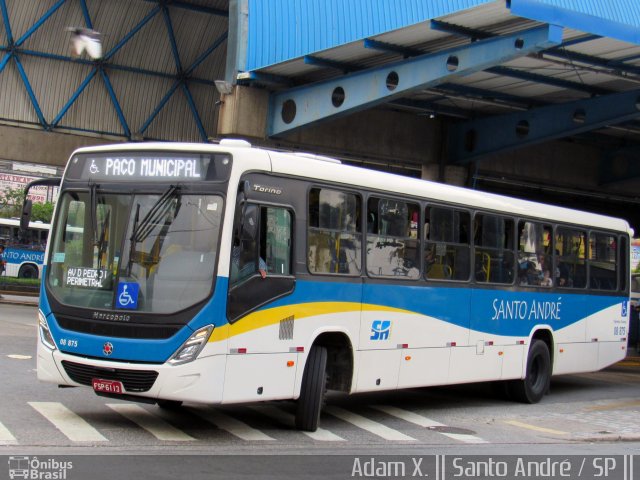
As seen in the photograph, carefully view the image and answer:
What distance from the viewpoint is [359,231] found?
1199cm

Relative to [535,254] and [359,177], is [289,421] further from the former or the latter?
[535,254]

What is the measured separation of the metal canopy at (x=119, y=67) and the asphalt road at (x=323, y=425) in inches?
550

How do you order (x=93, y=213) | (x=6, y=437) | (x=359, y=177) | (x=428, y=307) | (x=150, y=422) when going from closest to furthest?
(x=6, y=437), (x=93, y=213), (x=150, y=422), (x=359, y=177), (x=428, y=307)

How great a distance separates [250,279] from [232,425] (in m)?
2.03

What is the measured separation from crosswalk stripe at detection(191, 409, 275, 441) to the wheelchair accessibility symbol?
1.95 metres

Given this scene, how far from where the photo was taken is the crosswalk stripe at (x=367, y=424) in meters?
11.8

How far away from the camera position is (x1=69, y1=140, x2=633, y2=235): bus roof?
10534 mm

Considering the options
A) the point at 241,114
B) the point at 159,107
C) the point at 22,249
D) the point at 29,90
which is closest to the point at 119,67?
the point at 159,107

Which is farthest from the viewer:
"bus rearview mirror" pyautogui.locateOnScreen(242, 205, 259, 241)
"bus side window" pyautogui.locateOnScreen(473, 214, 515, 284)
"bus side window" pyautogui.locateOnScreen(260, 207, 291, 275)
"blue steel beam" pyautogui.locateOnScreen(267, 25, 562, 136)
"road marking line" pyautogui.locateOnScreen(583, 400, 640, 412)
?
"blue steel beam" pyautogui.locateOnScreen(267, 25, 562, 136)

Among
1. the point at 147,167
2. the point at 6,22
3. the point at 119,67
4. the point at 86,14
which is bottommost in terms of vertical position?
the point at 147,167

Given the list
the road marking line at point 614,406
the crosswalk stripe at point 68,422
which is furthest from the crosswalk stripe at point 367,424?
the road marking line at point 614,406

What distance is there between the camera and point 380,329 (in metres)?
12.2

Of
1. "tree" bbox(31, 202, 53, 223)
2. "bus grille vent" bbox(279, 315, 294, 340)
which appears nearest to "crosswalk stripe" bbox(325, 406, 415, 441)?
"bus grille vent" bbox(279, 315, 294, 340)

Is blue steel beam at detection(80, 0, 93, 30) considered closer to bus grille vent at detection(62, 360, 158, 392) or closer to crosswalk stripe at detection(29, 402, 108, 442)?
crosswalk stripe at detection(29, 402, 108, 442)
